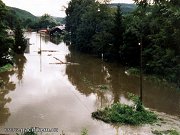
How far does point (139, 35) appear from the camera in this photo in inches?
1774

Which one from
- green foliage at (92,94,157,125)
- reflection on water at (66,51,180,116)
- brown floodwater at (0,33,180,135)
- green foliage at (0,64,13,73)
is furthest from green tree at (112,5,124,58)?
green foliage at (92,94,157,125)

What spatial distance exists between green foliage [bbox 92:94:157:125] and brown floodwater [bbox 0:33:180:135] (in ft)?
2.19

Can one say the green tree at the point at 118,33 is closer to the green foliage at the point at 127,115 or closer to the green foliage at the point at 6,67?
the green foliage at the point at 6,67

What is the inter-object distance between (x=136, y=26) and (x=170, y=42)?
10.9 meters

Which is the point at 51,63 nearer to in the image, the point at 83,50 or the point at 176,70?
the point at 83,50

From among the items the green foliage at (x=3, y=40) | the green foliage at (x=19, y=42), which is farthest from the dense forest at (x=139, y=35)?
the green foliage at (x=3, y=40)

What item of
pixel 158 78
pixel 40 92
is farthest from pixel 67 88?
pixel 158 78

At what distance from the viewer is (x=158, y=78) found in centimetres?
3972

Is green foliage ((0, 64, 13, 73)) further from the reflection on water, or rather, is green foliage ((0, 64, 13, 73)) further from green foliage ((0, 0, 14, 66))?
the reflection on water

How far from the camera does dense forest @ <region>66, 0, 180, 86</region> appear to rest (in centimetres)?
2727

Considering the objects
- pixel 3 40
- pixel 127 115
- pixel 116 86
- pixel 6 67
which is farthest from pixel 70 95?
pixel 6 67

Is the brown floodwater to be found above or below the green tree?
below

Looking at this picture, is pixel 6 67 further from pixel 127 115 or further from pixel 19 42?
pixel 127 115

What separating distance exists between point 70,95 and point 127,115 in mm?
9633
